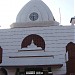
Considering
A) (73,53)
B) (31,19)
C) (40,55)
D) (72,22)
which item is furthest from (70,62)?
(31,19)

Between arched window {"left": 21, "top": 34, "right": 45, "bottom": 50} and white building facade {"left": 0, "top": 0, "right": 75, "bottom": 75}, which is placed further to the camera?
arched window {"left": 21, "top": 34, "right": 45, "bottom": 50}

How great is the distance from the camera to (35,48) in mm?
28172

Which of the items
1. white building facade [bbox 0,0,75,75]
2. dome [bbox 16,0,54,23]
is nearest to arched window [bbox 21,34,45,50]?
white building facade [bbox 0,0,75,75]

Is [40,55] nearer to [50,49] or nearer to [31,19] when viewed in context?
[50,49]

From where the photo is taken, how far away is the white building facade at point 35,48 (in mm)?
27328

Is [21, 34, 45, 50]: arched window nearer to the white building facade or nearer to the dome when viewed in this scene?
the white building facade

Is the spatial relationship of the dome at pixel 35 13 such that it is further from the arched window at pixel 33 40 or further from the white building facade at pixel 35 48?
the arched window at pixel 33 40

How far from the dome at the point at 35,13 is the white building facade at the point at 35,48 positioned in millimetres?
1599

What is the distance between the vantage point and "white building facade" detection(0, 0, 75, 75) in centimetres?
2733

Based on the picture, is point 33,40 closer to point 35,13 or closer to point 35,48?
point 35,48

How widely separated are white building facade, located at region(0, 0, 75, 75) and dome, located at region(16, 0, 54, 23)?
5.25 feet

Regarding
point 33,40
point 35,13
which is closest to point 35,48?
point 33,40

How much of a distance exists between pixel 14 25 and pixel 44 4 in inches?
183

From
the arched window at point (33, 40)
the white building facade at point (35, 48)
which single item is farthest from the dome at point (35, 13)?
the arched window at point (33, 40)
